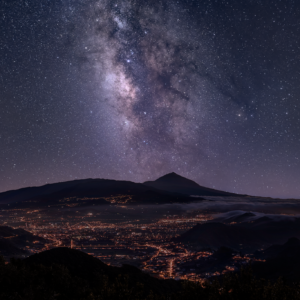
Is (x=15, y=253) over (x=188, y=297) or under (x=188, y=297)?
under

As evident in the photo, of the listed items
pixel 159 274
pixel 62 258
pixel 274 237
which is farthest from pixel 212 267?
pixel 274 237

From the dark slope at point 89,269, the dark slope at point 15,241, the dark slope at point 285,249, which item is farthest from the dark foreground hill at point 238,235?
the dark slope at point 89,269

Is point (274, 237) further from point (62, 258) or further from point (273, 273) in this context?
point (62, 258)

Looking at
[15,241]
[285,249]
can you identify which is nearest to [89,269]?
[285,249]

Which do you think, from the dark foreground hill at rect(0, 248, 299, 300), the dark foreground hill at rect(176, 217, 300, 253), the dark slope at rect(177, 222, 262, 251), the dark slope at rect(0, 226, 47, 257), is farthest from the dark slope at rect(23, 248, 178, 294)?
the dark slope at rect(177, 222, 262, 251)

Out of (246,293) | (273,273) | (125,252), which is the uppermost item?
(246,293)

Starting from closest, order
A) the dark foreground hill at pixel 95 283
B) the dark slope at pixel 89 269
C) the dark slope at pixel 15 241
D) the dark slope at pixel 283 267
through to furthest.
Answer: the dark foreground hill at pixel 95 283, the dark slope at pixel 89 269, the dark slope at pixel 283 267, the dark slope at pixel 15 241

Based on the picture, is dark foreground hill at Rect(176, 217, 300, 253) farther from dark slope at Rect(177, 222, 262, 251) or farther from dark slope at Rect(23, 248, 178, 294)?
dark slope at Rect(23, 248, 178, 294)

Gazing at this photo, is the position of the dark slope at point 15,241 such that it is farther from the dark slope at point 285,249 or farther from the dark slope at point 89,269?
the dark slope at point 285,249

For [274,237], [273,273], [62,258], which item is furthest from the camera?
[274,237]
